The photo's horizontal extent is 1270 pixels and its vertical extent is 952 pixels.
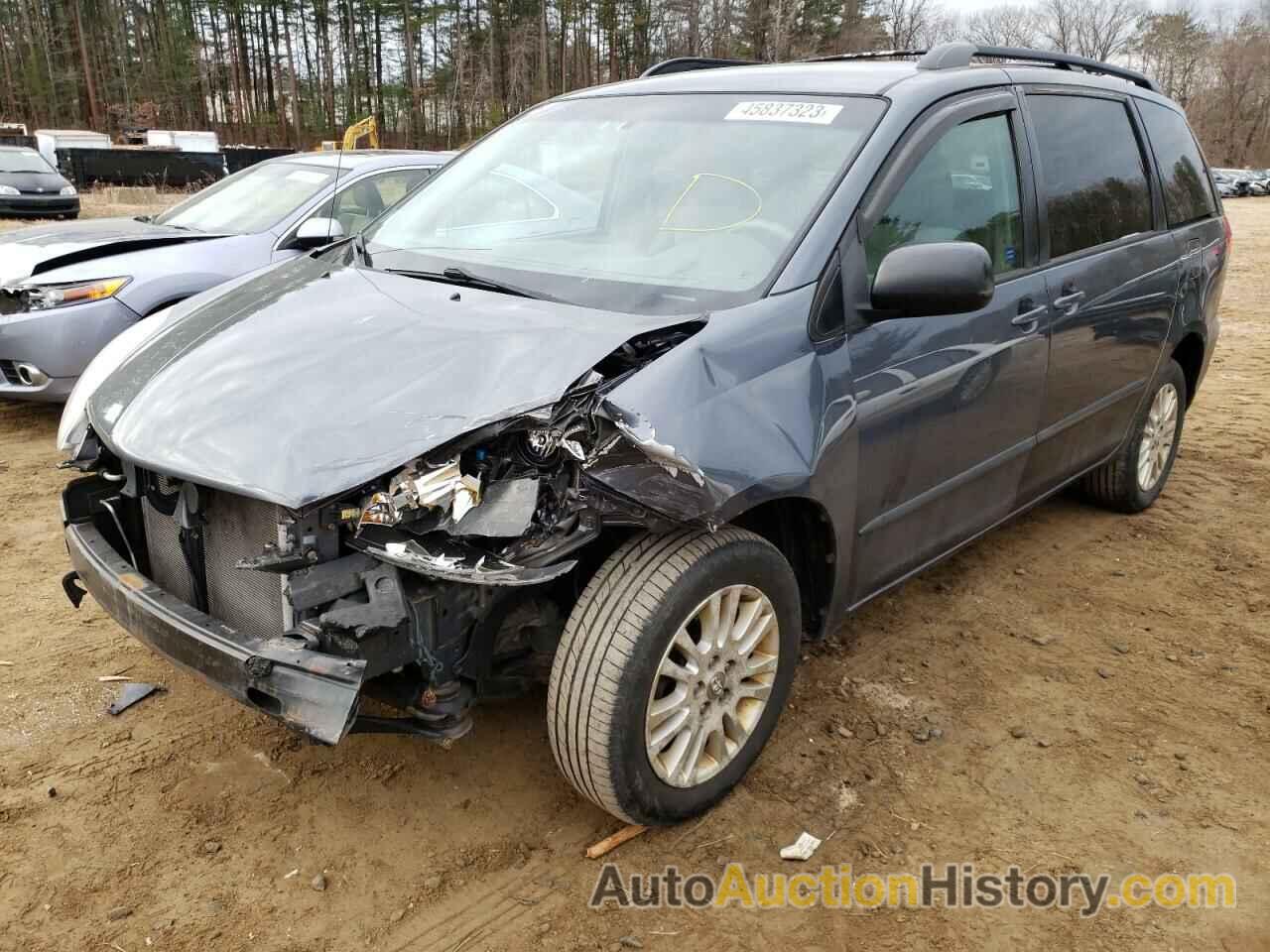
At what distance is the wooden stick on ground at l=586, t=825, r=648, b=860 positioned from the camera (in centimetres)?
253

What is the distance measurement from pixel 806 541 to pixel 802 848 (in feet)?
2.74

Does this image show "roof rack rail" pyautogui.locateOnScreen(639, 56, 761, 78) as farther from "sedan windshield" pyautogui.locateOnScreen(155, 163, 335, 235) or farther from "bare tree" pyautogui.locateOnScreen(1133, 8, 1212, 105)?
"bare tree" pyautogui.locateOnScreen(1133, 8, 1212, 105)

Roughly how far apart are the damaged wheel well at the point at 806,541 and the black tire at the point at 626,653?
9.7 inches

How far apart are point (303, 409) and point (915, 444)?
1.75m

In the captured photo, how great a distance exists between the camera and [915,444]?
295cm

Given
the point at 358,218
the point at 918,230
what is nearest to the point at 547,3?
A: the point at 358,218

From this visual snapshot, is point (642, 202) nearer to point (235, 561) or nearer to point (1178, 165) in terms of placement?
point (235, 561)

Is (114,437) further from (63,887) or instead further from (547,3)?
A: (547,3)

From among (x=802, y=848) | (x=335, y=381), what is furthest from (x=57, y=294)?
(x=802, y=848)

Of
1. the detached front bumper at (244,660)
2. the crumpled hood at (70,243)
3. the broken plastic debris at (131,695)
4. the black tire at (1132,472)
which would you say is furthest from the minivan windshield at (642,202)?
Answer: the crumpled hood at (70,243)

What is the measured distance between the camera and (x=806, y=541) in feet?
9.32

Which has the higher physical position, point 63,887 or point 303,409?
point 303,409

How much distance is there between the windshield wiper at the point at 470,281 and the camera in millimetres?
2795

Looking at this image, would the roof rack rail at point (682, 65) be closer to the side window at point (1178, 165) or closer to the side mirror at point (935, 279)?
the side mirror at point (935, 279)
